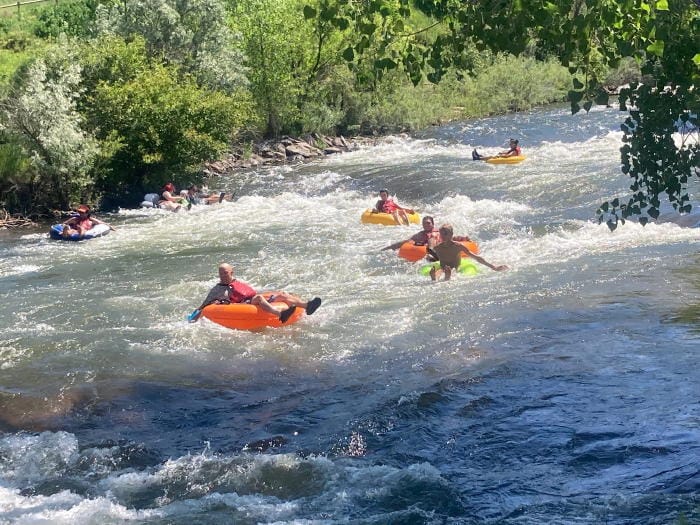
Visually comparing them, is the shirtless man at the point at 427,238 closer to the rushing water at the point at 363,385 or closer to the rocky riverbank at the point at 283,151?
the rushing water at the point at 363,385

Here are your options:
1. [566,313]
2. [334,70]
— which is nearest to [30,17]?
[334,70]

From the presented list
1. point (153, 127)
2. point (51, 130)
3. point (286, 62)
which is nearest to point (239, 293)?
point (51, 130)

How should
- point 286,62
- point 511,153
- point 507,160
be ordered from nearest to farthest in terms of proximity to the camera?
1. point 507,160
2. point 511,153
3. point 286,62

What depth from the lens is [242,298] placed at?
13430 millimetres

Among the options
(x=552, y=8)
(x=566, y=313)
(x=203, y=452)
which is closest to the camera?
(x=552, y=8)

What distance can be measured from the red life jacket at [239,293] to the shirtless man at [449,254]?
323 cm

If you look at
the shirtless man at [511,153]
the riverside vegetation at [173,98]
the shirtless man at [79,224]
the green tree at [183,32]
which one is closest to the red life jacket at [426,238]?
the riverside vegetation at [173,98]

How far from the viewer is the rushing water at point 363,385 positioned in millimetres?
7828

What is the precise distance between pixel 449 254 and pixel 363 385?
5246 millimetres

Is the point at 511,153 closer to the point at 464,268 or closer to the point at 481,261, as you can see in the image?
the point at 464,268

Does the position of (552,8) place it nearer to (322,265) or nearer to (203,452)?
(203,452)

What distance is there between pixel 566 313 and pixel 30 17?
43217mm

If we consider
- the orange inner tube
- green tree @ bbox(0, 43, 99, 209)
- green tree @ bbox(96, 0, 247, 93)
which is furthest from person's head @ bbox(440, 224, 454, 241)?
green tree @ bbox(96, 0, 247, 93)

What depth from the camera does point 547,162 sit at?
90.5 feet
